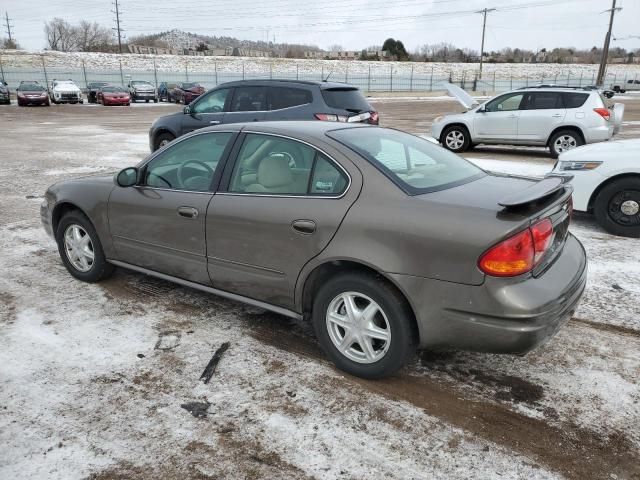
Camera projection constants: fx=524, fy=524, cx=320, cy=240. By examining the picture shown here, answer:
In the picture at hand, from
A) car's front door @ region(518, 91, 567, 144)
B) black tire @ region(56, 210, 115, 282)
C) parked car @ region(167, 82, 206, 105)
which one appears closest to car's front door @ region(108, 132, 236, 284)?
black tire @ region(56, 210, 115, 282)

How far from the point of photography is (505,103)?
12.6m

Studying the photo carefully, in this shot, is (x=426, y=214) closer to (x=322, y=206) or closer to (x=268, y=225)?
(x=322, y=206)

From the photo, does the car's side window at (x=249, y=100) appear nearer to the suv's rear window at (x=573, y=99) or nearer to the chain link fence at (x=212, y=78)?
the suv's rear window at (x=573, y=99)

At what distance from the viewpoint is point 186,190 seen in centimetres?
385

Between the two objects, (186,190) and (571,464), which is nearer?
(571,464)

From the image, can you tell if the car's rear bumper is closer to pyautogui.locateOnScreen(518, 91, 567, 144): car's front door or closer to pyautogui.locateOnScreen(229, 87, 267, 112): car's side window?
pyautogui.locateOnScreen(229, 87, 267, 112): car's side window

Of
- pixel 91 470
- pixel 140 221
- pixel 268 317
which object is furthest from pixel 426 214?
pixel 140 221

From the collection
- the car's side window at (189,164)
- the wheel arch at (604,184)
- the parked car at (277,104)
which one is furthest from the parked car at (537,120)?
the car's side window at (189,164)

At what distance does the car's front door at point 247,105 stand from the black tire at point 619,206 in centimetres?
571

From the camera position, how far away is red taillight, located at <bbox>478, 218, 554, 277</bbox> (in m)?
2.64

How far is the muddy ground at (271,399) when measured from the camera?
2.48 m

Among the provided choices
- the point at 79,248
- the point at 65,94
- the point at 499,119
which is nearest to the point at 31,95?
the point at 65,94

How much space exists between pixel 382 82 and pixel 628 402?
183ft

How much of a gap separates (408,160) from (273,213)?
969 mm
